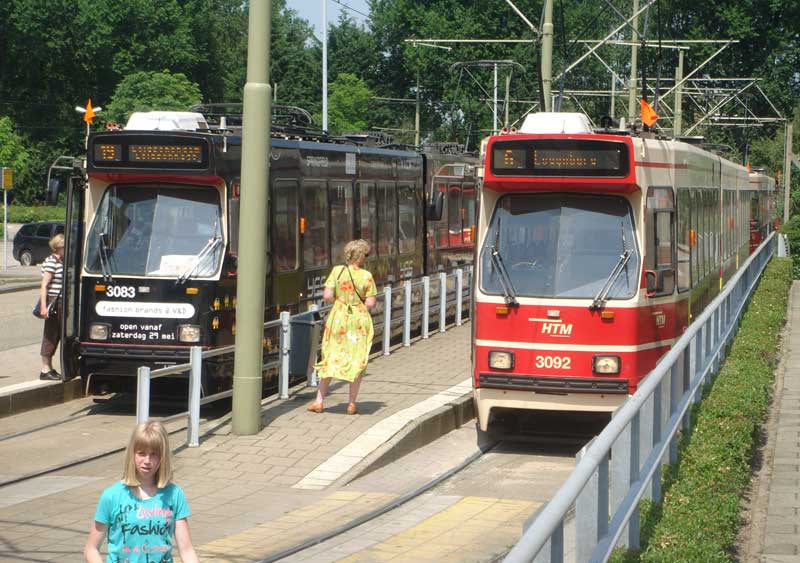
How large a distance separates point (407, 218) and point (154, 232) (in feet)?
29.0

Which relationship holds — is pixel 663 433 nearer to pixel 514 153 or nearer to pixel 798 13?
pixel 514 153

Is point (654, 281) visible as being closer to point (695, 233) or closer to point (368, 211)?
point (695, 233)

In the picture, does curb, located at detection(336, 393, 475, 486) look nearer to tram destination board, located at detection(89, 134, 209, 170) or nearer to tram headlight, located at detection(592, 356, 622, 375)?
tram headlight, located at detection(592, 356, 622, 375)

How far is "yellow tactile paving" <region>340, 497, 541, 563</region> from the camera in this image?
8703 mm

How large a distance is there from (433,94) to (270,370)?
5487 centimetres

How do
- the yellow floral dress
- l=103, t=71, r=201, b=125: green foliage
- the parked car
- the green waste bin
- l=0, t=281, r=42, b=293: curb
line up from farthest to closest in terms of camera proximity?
l=103, t=71, r=201, b=125: green foliage
the parked car
l=0, t=281, r=42, b=293: curb
the green waste bin
the yellow floral dress

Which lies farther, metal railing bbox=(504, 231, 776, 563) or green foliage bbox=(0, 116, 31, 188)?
green foliage bbox=(0, 116, 31, 188)

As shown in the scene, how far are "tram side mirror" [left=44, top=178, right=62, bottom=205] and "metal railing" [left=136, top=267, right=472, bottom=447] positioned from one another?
86.7 inches

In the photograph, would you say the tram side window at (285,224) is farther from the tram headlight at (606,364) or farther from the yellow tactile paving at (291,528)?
the yellow tactile paving at (291,528)

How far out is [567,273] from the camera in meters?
12.6

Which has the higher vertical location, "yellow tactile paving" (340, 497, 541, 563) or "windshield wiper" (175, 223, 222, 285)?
"windshield wiper" (175, 223, 222, 285)

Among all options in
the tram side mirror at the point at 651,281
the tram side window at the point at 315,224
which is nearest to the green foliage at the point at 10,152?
the tram side window at the point at 315,224

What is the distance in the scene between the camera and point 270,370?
15828mm

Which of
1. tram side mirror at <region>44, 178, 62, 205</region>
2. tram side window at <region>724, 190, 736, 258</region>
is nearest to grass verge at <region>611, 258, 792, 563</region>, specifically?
tram side mirror at <region>44, 178, 62, 205</region>
